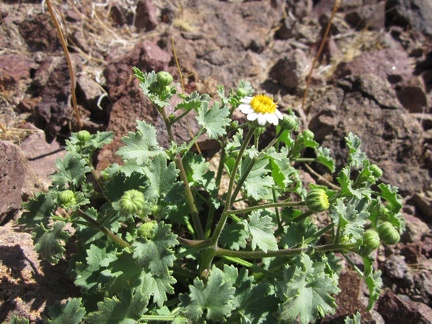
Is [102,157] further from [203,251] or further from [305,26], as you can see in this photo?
[305,26]

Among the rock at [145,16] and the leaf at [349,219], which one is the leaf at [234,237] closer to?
the leaf at [349,219]

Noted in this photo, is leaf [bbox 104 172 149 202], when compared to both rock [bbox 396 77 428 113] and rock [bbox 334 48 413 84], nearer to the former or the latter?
rock [bbox 334 48 413 84]

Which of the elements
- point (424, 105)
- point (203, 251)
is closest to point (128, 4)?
point (203, 251)

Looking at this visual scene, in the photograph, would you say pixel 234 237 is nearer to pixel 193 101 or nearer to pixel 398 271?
pixel 193 101

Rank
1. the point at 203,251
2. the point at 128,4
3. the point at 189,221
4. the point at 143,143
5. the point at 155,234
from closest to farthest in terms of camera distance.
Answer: the point at 155,234, the point at 143,143, the point at 203,251, the point at 189,221, the point at 128,4

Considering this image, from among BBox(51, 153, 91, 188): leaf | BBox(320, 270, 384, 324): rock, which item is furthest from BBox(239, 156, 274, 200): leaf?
BBox(320, 270, 384, 324): rock

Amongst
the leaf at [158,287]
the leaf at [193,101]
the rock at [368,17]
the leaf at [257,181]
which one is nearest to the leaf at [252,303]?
the leaf at [158,287]
